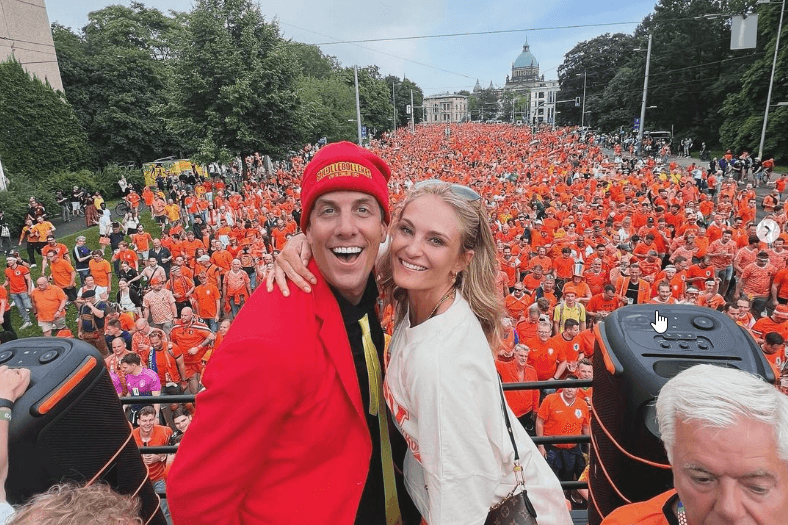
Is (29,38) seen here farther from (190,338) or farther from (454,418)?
(454,418)

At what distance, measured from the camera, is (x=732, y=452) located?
1161 millimetres

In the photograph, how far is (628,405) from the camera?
5.38ft

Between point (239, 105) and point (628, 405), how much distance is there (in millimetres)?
25946

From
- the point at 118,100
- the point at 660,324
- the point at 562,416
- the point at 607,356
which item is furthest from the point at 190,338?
the point at 118,100

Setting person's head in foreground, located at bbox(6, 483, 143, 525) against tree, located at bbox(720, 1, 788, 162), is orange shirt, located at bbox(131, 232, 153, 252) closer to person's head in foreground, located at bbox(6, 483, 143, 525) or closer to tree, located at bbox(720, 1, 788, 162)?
person's head in foreground, located at bbox(6, 483, 143, 525)

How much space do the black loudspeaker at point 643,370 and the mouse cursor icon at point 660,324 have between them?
13mm

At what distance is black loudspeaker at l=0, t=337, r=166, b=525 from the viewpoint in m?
1.59

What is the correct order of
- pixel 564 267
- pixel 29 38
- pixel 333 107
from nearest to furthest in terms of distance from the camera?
pixel 564 267, pixel 29 38, pixel 333 107

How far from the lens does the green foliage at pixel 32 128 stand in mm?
25250

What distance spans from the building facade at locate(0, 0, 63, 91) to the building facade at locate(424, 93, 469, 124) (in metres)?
122

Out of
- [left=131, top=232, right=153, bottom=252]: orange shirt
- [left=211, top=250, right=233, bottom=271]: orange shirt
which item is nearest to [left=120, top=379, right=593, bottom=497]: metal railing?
[left=211, top=250, right=233, bottom=271]: orange shirt

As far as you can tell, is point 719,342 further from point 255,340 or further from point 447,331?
point 255,340

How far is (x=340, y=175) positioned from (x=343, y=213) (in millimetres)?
133

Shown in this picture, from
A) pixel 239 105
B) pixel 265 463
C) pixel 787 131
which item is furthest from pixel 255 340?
pixel 787 131
